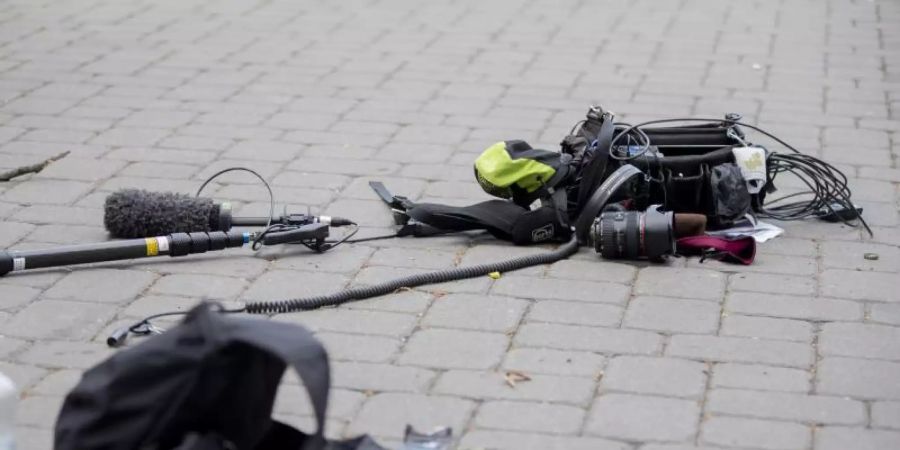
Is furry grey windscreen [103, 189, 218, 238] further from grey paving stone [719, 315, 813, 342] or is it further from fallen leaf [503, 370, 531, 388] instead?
grey paving stone [719, 315, 813, 342]

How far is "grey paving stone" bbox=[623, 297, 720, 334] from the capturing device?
431 cm

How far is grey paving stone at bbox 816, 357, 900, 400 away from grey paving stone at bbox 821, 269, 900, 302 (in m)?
0.56

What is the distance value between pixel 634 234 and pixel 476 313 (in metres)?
0.70

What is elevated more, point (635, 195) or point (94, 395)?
point (94, 395)

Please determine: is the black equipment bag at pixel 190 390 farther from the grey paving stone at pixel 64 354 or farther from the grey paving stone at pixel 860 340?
the grey paving stone at pixel 860 340

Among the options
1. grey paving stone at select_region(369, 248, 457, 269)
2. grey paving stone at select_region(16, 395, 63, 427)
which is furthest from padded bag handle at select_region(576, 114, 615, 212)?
grey paving stone at select_region(16, 395, 63, 427)

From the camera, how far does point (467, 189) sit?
568cm

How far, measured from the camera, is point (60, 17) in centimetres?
884

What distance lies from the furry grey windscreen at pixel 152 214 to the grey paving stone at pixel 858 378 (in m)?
2.24

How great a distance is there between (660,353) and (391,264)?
1161mm

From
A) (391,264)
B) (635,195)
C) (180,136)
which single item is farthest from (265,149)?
(635,195)

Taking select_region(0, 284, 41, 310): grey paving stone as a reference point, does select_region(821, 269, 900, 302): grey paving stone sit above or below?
below

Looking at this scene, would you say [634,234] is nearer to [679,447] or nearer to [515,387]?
[515,387]

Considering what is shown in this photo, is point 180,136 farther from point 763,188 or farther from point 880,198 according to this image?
point 880,198
